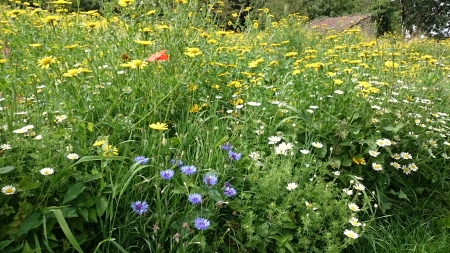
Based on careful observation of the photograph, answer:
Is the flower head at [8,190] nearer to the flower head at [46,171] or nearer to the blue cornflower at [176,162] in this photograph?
the flower head at [46,171]

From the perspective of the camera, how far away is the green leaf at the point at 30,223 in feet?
4.09

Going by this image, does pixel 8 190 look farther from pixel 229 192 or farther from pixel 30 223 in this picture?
pixel 229 192

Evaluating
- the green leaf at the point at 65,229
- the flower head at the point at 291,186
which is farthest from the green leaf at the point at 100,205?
the flower head at the point at 291,186

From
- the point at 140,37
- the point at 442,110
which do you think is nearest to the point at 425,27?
the point at 442,110

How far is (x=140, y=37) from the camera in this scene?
2.37 m

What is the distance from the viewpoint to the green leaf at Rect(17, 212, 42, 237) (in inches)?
49.0

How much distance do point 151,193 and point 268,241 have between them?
0.50 metres

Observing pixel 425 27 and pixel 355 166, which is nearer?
pixel 355 166

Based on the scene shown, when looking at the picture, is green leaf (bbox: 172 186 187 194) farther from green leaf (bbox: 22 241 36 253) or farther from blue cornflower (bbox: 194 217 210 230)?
green leaf (bbox: 22 241 36 253)

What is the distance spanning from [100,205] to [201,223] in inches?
14.4

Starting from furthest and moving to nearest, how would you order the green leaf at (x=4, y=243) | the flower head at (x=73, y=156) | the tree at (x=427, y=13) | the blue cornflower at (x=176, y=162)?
the tree at (x=427, y=13), the blue cornflower at (x=176, y=162), the flower head at (x=73, y=156), the green leaf at (x=4, y=243)

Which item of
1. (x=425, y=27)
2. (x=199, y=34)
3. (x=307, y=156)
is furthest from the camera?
(x=425, y=27)

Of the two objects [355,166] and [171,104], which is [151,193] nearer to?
[171,104]

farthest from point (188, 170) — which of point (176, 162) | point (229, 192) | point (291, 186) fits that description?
point (291, 186)
